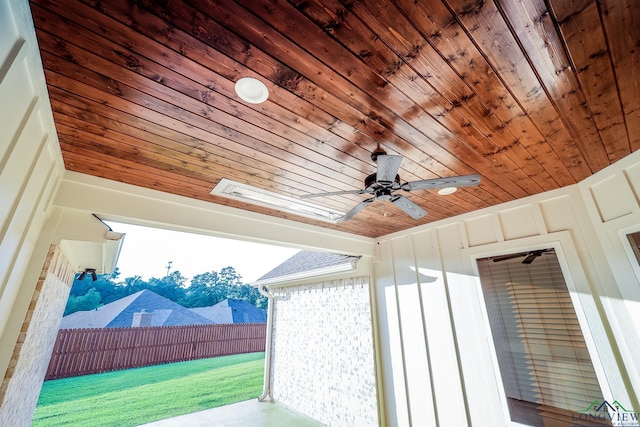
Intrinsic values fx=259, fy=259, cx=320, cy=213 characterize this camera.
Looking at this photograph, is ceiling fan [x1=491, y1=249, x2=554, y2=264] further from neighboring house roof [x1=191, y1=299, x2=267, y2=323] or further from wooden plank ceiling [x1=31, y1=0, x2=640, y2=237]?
neighboring house roof [x1=191, y1=299, x2=267, y2=323]

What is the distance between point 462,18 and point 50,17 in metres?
1.83

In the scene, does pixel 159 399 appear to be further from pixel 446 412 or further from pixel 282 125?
pixel 282 125

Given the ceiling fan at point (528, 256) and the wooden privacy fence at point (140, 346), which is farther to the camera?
the wooden privacy fence at point (140, 346)

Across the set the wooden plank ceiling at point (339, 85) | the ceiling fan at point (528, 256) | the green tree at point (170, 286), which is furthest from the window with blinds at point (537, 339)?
the green tree at point (170, 286)

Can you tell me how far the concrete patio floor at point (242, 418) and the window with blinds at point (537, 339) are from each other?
3.57 metres

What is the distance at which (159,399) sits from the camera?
19.8ft

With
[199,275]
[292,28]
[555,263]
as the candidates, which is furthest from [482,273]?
[199,275]

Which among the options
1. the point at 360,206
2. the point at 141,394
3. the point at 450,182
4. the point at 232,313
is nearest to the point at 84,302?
the point at 232,313

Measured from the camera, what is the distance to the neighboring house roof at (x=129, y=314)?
1360 centimetres

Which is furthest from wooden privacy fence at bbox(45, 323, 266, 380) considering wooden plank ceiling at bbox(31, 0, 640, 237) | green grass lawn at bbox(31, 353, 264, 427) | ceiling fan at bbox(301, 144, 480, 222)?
ceiling fan at bbox(301, 144, 480, 222)

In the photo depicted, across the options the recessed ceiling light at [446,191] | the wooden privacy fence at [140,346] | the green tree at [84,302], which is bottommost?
the wooden privacy fence at [140,346]

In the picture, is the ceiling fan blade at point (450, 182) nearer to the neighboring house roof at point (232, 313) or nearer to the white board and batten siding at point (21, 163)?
the white board and batten siding at point (21, 163)

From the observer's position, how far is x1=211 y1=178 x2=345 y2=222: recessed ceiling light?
2709 mm

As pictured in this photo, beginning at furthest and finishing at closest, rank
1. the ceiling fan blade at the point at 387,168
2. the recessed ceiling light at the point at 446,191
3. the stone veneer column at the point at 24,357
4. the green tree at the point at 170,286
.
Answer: the green tree at the point at 170,286
the recessed ceiling light at the point at 446,191
the stone veneer column at the point at 24,357
the ceiling fan blade at the point at 387,168
